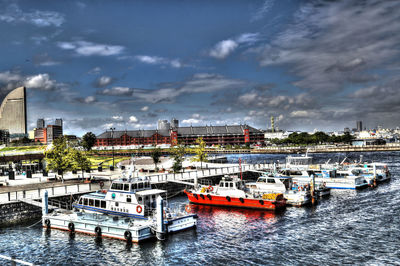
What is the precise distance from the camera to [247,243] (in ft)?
103

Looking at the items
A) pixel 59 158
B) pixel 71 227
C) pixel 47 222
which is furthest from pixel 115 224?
pixel 59 158

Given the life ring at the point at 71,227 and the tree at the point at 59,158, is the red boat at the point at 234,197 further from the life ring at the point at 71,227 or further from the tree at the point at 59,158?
the tree at the point at 59,158

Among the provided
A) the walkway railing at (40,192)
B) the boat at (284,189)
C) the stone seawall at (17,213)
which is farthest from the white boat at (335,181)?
the stone seawall at (17,213)

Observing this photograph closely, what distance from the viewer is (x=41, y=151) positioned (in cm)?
6975

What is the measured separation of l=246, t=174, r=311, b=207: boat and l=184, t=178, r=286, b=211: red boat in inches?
101

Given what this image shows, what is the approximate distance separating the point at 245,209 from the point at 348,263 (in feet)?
65.9

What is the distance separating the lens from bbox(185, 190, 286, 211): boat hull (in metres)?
44.1

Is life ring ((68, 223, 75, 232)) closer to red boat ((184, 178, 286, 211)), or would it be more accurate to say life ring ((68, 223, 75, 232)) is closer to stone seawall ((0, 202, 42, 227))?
stone seawall ((0, 202, 42, 227))

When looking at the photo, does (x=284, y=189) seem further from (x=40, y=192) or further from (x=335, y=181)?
(x=40, y=192)

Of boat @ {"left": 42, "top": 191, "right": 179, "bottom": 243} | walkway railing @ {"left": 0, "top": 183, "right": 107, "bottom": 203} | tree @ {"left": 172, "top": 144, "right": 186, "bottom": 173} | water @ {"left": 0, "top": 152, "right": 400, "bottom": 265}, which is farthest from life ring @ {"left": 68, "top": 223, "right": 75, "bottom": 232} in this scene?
tree @ {"left": 172, "top": 144, "right": 186, "bottom": 173}

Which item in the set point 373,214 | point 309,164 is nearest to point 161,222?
point 373,214

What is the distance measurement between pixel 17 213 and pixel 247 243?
2726cm

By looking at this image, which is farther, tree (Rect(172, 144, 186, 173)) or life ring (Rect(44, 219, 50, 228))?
tree (Rect(172, 144, 186, 173))

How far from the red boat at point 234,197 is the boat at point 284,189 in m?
2.57
